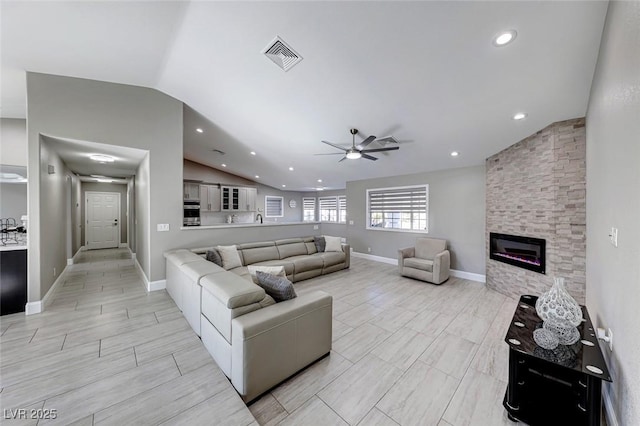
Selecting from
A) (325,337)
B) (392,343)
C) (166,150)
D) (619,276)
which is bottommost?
(392,343)

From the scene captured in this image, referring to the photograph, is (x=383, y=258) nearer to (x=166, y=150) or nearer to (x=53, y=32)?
(x=166, y=150)

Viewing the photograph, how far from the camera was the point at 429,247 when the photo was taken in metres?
5.42

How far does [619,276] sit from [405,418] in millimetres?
1747

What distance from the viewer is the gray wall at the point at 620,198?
1.28 m

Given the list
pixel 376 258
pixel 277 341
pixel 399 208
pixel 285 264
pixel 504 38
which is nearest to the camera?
pixel 277 341

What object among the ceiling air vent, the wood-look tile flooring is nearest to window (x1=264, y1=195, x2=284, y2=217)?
the wood-look tile flooring

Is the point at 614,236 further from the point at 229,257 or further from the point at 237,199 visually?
the point at 237,199

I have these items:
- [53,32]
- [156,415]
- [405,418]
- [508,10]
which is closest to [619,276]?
[405,418]

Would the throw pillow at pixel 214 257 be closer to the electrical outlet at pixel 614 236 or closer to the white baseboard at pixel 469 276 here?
the electrical outlet at pixel 614 236

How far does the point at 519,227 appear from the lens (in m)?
3.94

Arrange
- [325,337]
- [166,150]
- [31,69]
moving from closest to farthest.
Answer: [325,337] < [31,69] < [166,150]

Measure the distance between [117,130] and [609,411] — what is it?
6.33 meters

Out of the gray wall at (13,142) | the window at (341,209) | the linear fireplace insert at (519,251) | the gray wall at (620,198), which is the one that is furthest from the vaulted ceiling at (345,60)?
the window at (341,209)

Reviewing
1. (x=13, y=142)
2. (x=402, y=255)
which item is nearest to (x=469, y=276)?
(x=402, y=255)
